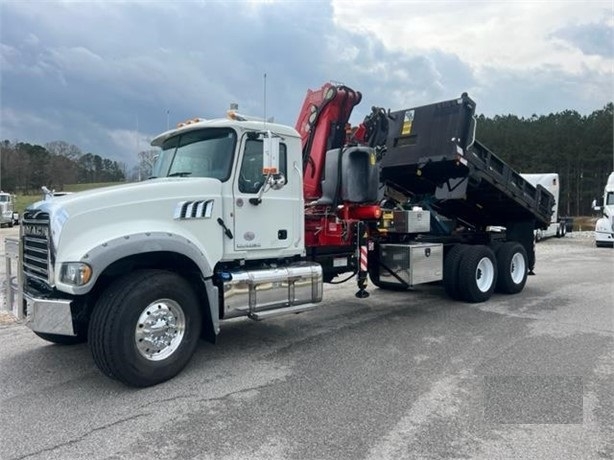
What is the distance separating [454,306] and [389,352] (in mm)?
3242

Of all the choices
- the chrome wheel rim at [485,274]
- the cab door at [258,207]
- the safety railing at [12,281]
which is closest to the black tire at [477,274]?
the chrome wheel rim at [485,274]

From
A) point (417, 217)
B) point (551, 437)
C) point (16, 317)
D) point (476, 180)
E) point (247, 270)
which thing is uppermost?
point (476, 180)

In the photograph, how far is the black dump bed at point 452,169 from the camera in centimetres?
870

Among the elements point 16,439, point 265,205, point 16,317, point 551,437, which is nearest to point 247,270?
point 265,205

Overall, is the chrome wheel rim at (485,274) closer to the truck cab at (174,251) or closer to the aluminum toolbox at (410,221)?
the aluminum toolbox at (410,221)

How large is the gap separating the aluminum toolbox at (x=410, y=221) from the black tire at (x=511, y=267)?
2031mm

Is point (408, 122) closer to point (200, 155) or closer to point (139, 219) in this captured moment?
point (200, 155)

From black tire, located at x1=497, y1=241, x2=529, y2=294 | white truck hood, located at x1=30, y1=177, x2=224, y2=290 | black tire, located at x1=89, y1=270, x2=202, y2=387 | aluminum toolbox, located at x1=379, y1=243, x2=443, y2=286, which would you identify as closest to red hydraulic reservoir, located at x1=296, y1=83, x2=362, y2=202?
aluminum toolbox, located at x1=379, y1=243, x2=443, y2=286

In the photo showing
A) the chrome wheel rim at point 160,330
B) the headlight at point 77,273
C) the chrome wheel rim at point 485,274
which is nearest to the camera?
the headlight at point 77,273

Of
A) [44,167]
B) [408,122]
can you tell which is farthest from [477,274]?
[44,167]

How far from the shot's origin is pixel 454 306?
902cm

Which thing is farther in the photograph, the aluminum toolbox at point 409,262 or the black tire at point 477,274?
the black tire at point 477,274

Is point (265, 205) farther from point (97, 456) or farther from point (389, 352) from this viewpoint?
point (97, 456)

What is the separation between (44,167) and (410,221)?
77.1 feet
